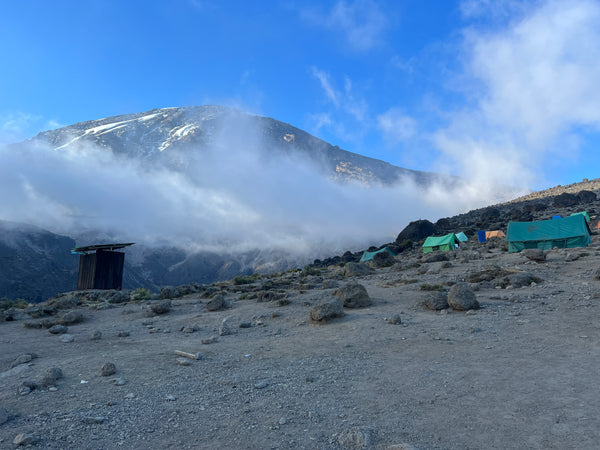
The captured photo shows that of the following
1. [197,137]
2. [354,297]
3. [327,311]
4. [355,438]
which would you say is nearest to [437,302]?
[354,297]

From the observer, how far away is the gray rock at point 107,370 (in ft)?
19.2

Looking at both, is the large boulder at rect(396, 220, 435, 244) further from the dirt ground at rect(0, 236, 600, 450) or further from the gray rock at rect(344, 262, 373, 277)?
the dirt ground at rect(0, 236, 600, 450)

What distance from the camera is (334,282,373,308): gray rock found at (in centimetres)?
1065

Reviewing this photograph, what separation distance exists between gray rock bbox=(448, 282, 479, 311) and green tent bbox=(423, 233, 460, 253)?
23.6m

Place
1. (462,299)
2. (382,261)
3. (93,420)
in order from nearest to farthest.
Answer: (93,420)
(462,299)
(382,261)

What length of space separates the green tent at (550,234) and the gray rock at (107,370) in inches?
898

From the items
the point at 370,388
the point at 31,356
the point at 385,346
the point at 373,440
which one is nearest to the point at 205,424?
Answer: the point at 373,440

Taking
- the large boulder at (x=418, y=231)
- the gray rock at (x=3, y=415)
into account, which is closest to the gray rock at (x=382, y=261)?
the gray rock at (x=3, y=415)

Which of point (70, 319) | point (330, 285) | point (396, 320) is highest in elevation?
point (330, 285)

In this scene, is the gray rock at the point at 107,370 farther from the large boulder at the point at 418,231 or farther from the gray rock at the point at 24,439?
the large boulder at the point at 418,231

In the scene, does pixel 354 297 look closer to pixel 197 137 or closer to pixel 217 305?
pixel 217 305

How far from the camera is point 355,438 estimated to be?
11.8 feet

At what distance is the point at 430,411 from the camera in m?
4.19

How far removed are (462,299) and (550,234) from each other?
17195mm
